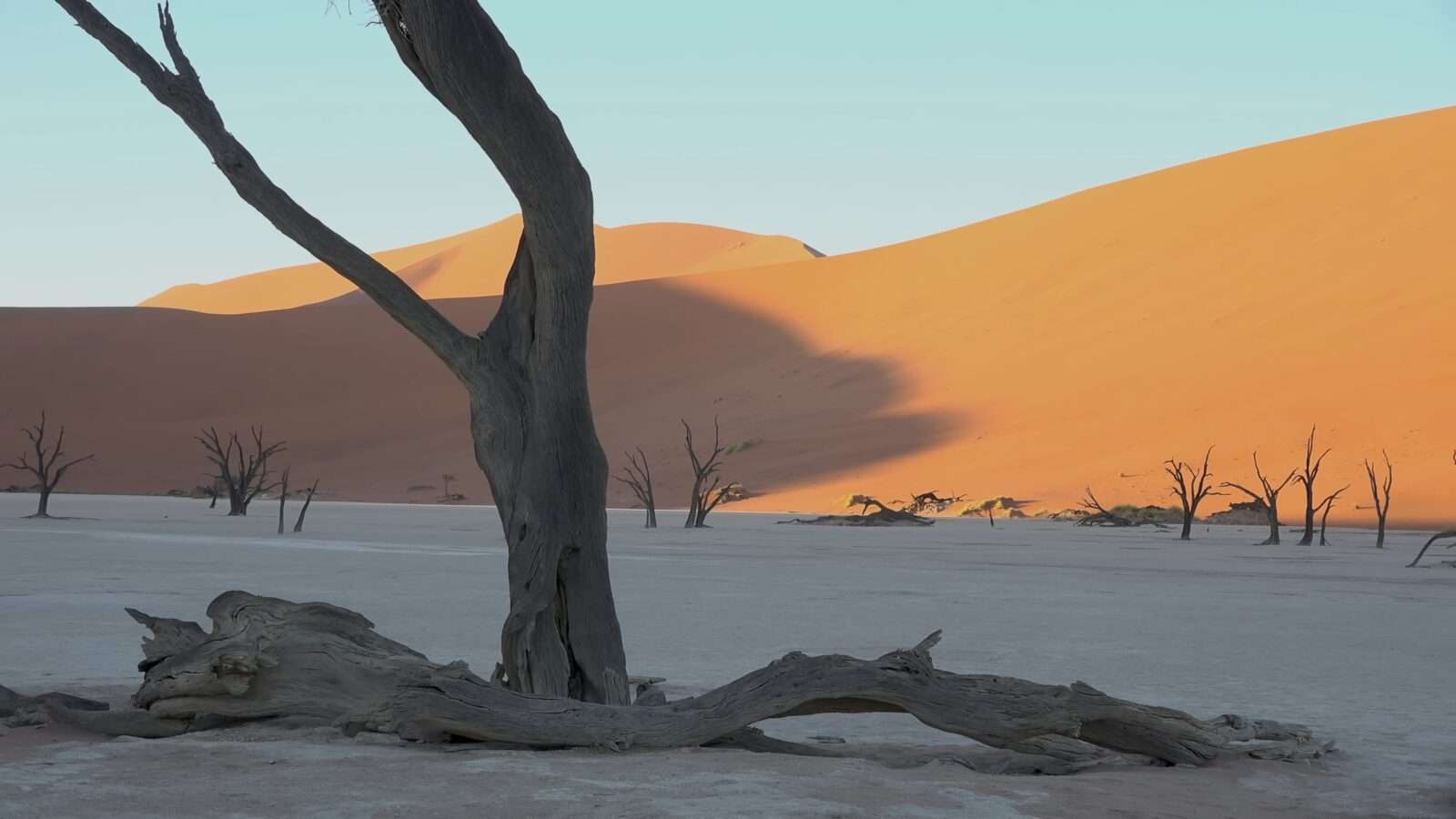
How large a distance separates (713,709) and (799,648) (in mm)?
3458

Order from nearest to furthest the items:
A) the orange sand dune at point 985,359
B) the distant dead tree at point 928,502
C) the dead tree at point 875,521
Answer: the dead tree at point 875,521
the distant dead tree at point 928,502
the orange sand dune at point 985,359

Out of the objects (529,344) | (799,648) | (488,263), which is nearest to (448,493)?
(799,648)

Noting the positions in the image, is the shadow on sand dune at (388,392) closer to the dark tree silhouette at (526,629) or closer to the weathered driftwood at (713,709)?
the dark tree silhouette at (526,629)

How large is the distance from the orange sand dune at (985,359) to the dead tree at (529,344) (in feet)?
80.3

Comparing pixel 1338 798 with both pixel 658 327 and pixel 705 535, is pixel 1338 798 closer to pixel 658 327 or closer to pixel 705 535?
pixel 705 535

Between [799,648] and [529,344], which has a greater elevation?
[529,344]

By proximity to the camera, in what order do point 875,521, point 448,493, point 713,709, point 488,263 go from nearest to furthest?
point 713,709 < point 875,521 < point 448,493 < point 488,263

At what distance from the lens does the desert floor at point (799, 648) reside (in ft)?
14.6

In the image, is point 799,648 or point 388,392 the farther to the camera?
point 388,392

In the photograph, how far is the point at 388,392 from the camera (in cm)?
6300

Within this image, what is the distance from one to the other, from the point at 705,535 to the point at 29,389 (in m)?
46.9

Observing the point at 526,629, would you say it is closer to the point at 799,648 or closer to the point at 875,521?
the point at 799,648

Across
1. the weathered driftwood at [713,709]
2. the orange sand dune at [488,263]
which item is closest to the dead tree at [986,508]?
the weathered driftwood at [713,709]

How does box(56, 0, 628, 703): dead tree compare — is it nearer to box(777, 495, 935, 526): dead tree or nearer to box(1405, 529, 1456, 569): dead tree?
box(1405, 529, 1456, 569): dead tree
